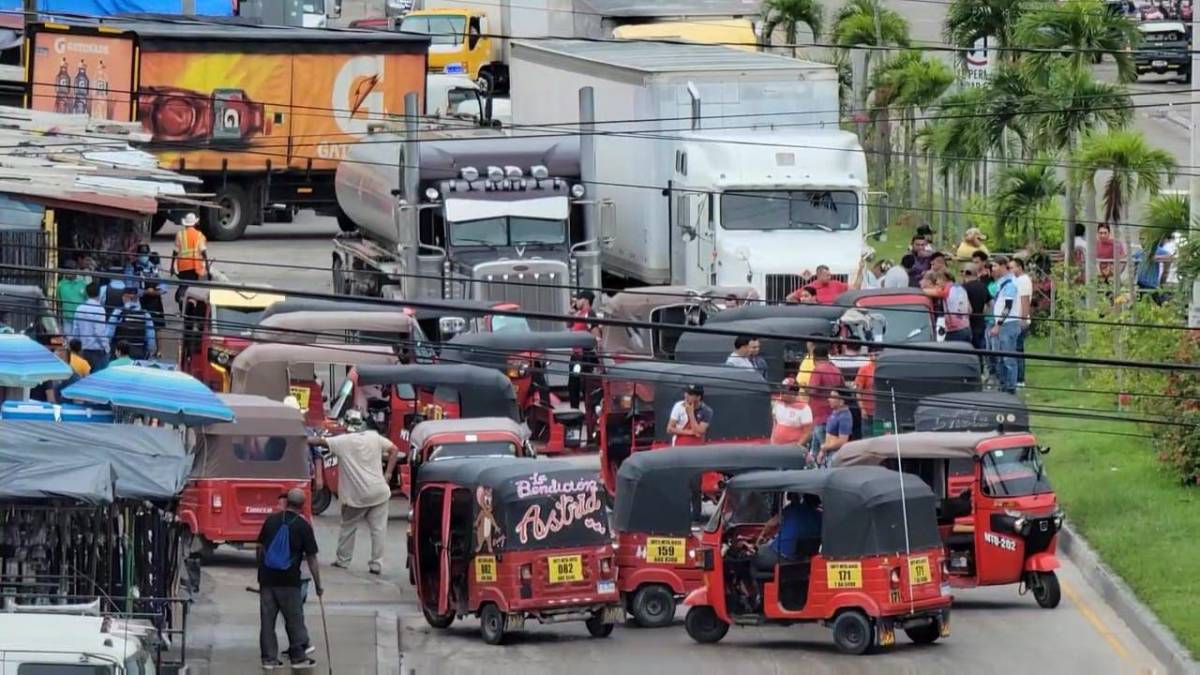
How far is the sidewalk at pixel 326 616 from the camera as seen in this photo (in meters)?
21.0

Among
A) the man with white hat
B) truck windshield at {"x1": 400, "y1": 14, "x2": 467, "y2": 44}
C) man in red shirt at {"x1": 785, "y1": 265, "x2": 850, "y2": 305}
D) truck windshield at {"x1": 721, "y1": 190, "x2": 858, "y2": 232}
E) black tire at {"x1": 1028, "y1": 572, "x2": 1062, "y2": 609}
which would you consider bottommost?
black tire at {"x1": 1028, "y1": 572, "x2": 1062, "y2": 609}

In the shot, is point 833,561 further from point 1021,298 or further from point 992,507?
point 1021,298

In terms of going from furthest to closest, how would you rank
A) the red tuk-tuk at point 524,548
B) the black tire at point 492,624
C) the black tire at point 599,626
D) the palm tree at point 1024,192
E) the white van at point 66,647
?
the palm tree at point 1024,192 < the black tire at point 599,626 < the black tire at point 492,624 < the red tuk-tuk at point 524,548 < the white van at point 66,647

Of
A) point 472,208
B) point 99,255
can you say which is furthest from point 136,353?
point 472,208

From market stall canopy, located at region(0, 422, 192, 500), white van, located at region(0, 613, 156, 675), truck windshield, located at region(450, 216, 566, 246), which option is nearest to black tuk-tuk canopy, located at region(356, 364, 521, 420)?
market stall canopy, located at region(0, 422, 192, 500)

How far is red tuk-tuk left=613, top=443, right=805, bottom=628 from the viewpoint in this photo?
2250cm

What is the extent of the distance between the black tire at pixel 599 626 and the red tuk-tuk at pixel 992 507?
116 inches

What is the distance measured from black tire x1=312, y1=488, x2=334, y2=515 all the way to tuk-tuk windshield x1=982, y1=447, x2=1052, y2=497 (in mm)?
7828

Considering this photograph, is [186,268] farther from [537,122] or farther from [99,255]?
[537,122]

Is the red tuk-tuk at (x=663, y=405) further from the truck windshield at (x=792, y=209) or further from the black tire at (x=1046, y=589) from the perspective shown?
the truck windshield at (x=792, y=209)

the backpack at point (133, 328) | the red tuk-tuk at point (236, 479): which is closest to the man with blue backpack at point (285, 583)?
the red tuk-tuk at point (236, 479)

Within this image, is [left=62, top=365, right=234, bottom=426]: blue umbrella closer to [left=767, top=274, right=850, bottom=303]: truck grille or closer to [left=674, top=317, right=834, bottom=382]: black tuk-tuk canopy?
[left=674, top=317, right=834, bottom=382]: black tuk-tuk canopy

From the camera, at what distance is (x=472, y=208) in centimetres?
3666

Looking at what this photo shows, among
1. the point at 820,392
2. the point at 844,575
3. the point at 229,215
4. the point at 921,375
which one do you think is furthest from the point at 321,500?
the point at 229,215
